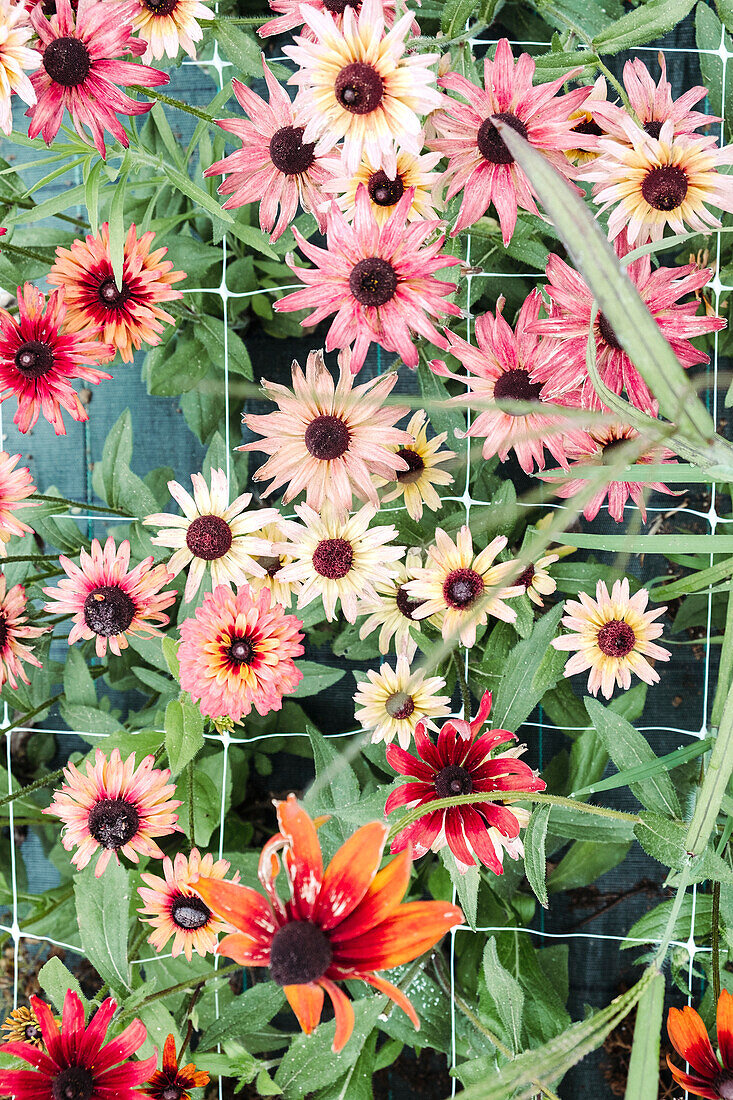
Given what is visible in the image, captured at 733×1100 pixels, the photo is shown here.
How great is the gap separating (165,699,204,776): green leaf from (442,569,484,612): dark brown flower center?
0.28 metres

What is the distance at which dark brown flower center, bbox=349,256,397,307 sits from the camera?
2.12ft

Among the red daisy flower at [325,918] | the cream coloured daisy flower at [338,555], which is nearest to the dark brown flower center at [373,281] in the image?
the cream coloured daisy flower at [338,555]

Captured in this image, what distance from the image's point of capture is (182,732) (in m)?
0.81

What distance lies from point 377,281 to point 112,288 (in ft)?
1.09

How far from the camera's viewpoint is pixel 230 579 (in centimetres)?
84

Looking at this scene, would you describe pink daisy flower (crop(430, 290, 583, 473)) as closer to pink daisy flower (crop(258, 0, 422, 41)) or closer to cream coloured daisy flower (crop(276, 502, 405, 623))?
cream coloured daisy flower (crop(276, 502, 405, 623))

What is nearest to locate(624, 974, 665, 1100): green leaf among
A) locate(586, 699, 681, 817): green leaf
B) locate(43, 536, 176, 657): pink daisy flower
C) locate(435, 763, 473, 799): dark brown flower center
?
locate(435, 763, 473, 799): dark brown flower center

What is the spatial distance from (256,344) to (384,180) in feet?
1.91

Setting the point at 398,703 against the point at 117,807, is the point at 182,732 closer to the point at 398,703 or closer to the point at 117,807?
the point at 117,807

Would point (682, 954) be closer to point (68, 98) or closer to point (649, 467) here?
point (649, 467)

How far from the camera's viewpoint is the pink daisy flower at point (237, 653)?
74 centimetres

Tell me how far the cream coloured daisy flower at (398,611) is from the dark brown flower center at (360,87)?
1.39 feet

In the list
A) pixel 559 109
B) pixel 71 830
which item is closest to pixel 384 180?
pixel 559 109

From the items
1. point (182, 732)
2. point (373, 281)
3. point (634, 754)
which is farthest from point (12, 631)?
point (634, 754)
